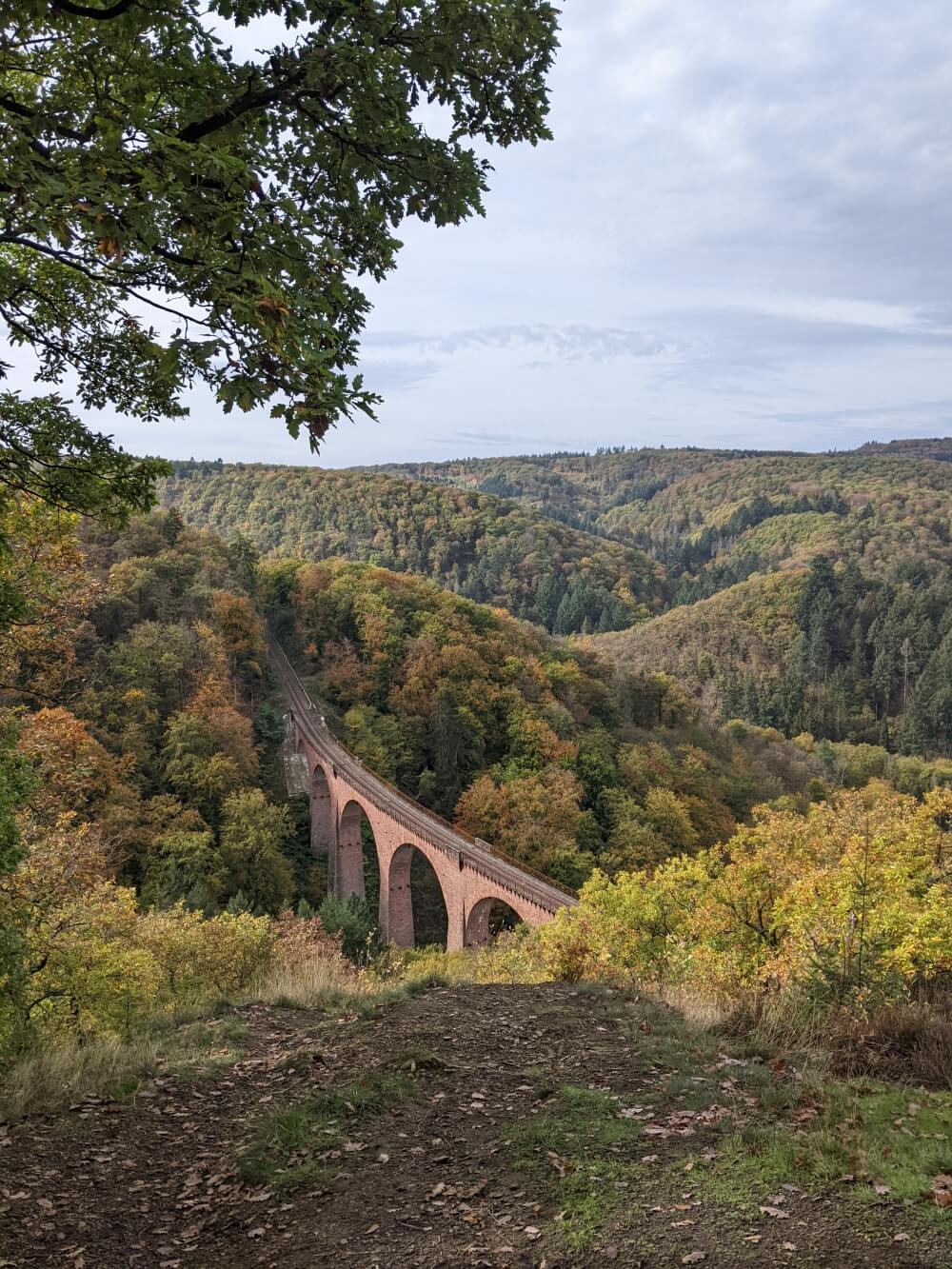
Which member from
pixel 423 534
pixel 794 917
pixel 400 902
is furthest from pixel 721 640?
pixel 794 917

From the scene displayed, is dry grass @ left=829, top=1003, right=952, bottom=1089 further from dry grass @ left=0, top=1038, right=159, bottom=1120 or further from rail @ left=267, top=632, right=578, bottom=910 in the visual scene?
rail @ left=267, top=632, right=578, bottom=910

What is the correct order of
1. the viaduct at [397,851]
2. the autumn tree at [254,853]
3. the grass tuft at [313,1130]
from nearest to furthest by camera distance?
the grass tuft at [313,1130]
the viaduct at [397,851]
the autumn tree at [254,853]

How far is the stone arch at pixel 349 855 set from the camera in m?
37.8

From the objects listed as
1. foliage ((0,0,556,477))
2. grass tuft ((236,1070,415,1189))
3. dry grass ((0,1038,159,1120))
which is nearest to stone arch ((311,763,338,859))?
dry grass ((0,1038,159,1120))

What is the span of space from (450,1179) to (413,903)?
35292 mm

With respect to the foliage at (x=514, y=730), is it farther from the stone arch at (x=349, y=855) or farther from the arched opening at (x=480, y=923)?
the arched opening at (x=480, y=923)

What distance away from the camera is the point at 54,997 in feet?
38.3

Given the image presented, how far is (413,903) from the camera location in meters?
39.0

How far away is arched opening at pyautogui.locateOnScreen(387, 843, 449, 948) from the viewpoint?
3403 centimetres

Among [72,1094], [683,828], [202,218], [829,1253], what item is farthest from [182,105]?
[683,828]

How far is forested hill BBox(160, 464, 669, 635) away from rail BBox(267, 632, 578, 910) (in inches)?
3195

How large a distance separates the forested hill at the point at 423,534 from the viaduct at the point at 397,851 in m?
85.3

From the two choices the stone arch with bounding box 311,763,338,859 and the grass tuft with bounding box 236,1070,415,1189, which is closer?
the grass tuft with bounding box 236,1070,415,1189

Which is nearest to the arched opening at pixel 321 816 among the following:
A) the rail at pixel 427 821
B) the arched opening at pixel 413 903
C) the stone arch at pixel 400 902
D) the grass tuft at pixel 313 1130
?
the rail at pixel 427 821
